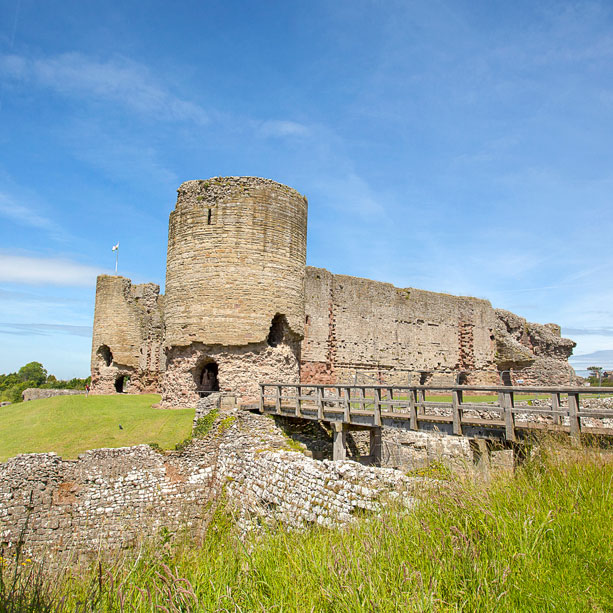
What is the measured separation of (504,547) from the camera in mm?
3500

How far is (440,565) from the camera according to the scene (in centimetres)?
336

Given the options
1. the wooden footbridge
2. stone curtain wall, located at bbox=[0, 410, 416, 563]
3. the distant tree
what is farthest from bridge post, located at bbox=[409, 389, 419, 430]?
the distant tree

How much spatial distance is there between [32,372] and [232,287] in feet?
267

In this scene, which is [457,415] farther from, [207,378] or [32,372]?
[32,372]

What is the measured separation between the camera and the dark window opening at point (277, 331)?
15.8 metres

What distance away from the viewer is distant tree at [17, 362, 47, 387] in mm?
80312

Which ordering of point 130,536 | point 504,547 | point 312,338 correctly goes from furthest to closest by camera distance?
point 312,338 → point 130,536 → point 504,547

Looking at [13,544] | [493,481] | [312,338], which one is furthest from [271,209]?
[493,481]

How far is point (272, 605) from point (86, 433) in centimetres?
924

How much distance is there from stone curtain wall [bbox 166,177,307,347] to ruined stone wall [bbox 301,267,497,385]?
443cm

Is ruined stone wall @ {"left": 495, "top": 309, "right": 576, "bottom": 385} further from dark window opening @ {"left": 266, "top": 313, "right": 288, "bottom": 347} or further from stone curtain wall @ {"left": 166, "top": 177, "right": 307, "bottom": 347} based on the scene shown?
stone curtain wall @ {"left": 166, "top": 177, "right": 307, "bottom": 347}

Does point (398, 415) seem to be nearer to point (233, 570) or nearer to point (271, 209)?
point (233, 570)

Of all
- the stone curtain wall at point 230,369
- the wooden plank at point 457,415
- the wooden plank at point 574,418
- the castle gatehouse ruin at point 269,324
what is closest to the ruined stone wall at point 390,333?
the castle gatehouse ruin at point 269,324

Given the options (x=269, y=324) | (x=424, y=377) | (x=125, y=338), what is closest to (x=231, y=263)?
(x=269, y=324)
